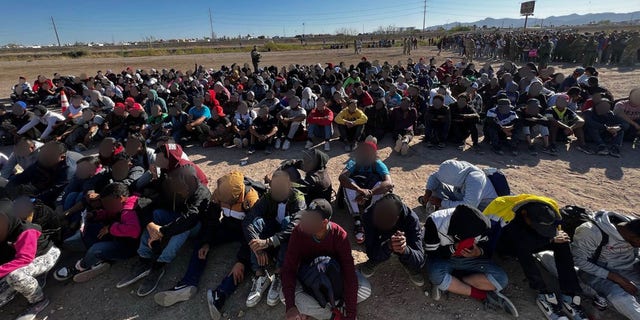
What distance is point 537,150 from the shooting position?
696 centimetres

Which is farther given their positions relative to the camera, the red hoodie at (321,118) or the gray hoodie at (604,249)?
the red hoodie at (321,118)

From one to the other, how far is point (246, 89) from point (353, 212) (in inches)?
368

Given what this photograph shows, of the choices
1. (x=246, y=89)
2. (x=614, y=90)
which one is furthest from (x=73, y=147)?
(x=614, y=90)

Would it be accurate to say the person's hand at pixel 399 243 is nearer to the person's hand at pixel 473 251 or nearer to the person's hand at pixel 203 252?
the person's hand at pixel 473 251

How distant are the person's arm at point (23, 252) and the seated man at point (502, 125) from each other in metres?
7.84

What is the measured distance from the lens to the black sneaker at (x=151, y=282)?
339cm

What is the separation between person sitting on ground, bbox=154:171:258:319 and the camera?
10.5 ft

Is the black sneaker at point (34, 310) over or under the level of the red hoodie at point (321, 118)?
under

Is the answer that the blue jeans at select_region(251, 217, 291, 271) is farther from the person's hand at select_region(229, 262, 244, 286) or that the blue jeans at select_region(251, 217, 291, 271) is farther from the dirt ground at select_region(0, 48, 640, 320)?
the dirt ground at select_region(0, 48, 640, 320)

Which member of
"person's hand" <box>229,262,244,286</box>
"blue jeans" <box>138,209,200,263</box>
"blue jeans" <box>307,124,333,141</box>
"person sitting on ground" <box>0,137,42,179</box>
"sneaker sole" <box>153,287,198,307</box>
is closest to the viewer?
"sneaker sole" <box>153,287,198,307</box>

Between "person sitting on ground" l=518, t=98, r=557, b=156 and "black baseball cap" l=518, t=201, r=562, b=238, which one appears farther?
"person sitting on ground" l=518, t=98, r=557, b=156

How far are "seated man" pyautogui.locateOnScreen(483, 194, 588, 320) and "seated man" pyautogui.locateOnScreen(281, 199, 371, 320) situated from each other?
1.58m

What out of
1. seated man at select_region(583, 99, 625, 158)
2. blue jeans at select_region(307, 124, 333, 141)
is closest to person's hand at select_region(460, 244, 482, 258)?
blue jeans at select_region(307, 124, 333, 141)

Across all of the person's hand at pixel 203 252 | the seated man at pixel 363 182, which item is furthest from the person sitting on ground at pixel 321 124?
the person's hand at pixel 203 252
